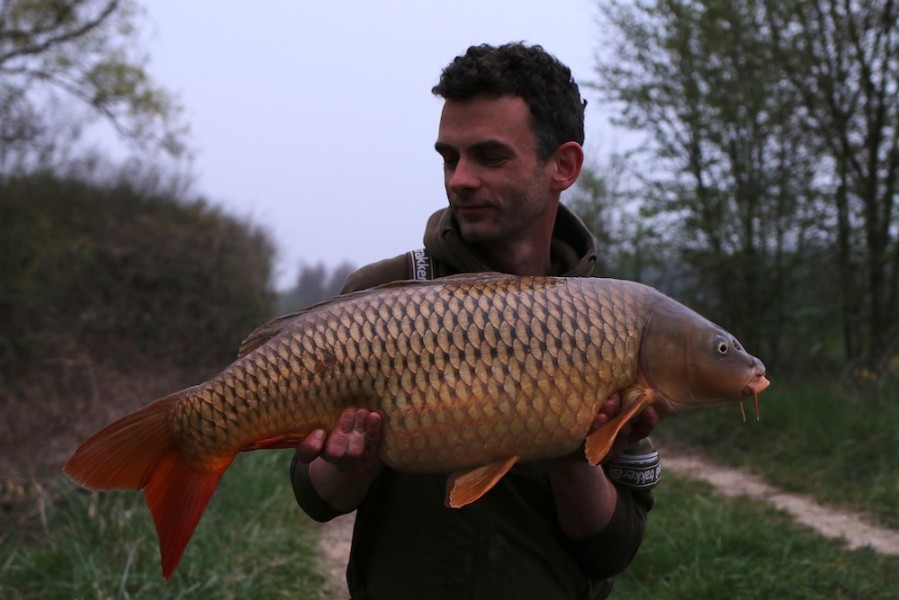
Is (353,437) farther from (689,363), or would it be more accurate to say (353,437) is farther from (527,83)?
(527,83)

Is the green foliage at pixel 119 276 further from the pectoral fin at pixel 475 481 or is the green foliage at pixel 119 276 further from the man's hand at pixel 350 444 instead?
the pectoral fin at pixel 475 481

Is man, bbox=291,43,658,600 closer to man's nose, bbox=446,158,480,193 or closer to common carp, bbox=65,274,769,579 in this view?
man's nose, bbox=446,158,480,193

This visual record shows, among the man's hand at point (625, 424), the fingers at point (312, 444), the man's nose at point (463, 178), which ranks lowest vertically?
the fingers at point (312, 444)

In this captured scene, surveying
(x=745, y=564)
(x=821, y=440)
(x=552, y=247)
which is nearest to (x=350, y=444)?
(x=552, y=247)

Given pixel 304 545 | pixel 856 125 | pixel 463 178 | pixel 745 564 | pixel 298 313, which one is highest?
pixel 856 125

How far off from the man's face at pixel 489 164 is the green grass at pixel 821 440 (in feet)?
11.1

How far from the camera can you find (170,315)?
27.9 ft

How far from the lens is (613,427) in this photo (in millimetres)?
1513

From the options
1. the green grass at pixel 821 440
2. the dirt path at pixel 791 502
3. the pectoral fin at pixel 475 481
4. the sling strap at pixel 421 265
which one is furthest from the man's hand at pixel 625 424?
the green grass at pixel 821 440

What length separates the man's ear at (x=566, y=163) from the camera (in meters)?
1.97

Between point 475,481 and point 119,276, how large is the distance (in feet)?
24.9

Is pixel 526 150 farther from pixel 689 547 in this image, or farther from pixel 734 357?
pixel 689 547

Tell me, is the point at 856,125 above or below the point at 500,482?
above

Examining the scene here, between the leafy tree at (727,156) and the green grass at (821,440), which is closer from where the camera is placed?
the green grass at (821,440)
